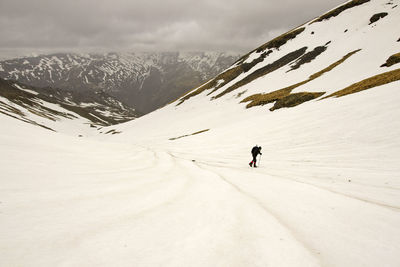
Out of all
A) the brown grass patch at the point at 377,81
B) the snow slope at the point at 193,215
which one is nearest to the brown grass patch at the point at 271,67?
the brown grass patch at the point at 377,81

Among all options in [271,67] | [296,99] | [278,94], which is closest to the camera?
[296,99]

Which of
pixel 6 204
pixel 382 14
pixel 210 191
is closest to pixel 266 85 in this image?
pixel 382 14

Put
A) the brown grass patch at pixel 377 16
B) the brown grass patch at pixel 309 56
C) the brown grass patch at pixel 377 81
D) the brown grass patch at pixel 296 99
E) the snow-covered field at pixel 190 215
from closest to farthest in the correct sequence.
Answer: the snow-covered field at pixel 190 215
the brown grass patch at pixel 377 81
the brown grass patch at pixel 296 99
the brown grass patch at pixel 309 56
the brown grass patch at pixel 377 16

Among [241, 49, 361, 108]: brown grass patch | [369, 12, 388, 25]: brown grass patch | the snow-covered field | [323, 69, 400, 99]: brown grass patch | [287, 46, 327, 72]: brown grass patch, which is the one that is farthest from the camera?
[369, 12, 388, 25]: brown grass patch

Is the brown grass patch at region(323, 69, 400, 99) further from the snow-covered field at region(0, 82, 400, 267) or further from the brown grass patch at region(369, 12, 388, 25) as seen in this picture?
the brown grass patch at region(369, 12, 388, 25)

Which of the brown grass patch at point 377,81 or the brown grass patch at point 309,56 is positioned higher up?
the brown grass patch at point 309,56

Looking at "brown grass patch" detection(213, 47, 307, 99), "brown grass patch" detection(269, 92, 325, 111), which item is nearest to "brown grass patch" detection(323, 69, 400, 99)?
"brown grass patch" detection(269, 92, 325, 111)

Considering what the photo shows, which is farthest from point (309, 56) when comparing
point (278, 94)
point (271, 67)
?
point (278, 94)

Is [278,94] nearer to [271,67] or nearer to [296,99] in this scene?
[296,99]

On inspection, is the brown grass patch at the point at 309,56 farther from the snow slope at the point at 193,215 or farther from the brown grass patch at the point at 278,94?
the snow slope at the point at 193,215

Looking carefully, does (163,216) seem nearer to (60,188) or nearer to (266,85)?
(60,188)

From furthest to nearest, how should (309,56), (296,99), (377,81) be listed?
(309,56), (296,99), (377,81)

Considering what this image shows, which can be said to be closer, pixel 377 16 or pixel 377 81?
pixel 377 81

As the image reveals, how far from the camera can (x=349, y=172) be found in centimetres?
884
